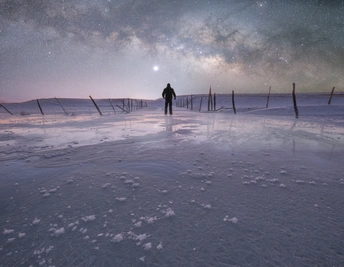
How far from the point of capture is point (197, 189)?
76.1 inches

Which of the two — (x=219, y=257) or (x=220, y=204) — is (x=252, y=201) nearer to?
(x=220, y=204)

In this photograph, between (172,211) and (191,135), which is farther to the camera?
(191,135)

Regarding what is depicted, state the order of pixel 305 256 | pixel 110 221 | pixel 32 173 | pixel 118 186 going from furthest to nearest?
pixel 32 173 → pixel 118 186 → pixel 110 221 → pixel 305 256

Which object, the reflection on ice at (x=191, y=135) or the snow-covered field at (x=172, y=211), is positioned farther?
the reflection on ice at (x=191, y=135)

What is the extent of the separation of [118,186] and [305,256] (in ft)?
5.54

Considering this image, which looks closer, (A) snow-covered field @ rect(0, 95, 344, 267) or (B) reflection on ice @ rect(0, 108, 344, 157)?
(A) snow-covered field @ rect(0, 95, 344, 267)

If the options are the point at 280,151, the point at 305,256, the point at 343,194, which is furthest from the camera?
the point at 280,151

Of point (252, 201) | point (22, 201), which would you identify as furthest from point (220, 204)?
point (22, 201)

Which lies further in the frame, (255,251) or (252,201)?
(252,201)

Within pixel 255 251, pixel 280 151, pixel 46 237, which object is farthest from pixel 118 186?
pixel 280 151

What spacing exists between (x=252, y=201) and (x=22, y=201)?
2.19m

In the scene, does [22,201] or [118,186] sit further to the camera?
[118,186]

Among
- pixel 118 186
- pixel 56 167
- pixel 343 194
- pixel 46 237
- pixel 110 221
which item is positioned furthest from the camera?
pixel 56 167

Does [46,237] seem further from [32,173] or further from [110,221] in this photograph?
[32,173]
